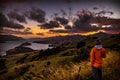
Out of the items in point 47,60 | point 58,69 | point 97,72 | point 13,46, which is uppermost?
point 13,46

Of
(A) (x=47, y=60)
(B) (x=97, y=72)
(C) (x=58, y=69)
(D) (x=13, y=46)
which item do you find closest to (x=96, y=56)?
(B) (x=97, y=72)

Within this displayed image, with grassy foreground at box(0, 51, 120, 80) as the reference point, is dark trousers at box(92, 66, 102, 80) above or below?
above

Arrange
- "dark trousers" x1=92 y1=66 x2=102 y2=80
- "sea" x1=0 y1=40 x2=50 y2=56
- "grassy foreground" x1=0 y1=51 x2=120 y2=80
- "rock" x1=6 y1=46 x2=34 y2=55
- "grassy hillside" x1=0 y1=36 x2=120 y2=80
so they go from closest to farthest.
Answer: "dark trousers" x1=92 y1=66 x2=102 y2=80 < "grassy foreground" x1=0 y1=51 x2=120 y2=80 < "grassy hillside" x1=0 y1=36 x2=120 y2=80 < "sea" x1=0 y1=40 x2=50 y2=56 < "rock" x1=6 y1=46 x2=34 y2=55

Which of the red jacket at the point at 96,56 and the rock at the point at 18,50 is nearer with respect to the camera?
the red jacket at the point at 96,56

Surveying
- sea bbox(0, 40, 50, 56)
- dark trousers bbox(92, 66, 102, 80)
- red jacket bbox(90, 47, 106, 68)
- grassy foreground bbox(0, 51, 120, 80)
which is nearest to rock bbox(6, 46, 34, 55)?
sea bbox(0, 40, 50, 56)

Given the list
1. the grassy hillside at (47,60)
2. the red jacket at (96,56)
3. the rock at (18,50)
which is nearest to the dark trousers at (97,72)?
the red jacket at (96,56)

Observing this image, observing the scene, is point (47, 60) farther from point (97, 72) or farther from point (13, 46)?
point (97, 72)

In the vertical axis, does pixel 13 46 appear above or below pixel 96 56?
above

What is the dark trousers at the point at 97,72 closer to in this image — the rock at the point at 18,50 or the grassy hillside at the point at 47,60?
the grassy hillside at the point at 47,60

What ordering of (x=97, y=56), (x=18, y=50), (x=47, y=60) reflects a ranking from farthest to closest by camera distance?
(x=18, y=50), (x=47, y=60), (x=97, y=56)

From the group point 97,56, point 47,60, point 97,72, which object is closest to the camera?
point 97,56

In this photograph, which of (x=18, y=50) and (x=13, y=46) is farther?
(x=18, y=50)

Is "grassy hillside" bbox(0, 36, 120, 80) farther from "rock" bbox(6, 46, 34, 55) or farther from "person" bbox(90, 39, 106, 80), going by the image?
"person" bbox(90, 39, 106, 80)

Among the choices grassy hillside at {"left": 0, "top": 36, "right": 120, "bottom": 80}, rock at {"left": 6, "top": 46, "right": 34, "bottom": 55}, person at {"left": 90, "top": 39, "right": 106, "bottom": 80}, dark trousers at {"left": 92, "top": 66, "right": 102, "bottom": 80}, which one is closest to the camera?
person at {"left": 90, "top": 39, "right": 106, "bottom": 80}
